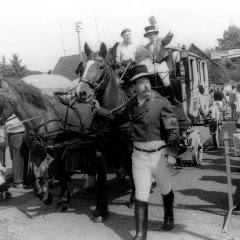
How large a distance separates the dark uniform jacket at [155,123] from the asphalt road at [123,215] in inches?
48.6

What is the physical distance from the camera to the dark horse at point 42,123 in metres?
6.28

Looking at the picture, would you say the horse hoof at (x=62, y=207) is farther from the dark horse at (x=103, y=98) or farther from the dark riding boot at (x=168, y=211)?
the dark riding boot at (x=168, y=211)

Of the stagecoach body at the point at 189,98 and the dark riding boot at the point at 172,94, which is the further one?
the stagecoach body at the point at 189,98

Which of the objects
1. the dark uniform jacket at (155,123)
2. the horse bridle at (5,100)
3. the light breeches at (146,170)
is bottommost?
the light breeches at (146,170)

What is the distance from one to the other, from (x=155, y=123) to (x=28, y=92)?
2.41m

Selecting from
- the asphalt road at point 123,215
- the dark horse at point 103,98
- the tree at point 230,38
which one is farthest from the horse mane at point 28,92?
the tree at point 230,38

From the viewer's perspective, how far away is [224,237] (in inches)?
196

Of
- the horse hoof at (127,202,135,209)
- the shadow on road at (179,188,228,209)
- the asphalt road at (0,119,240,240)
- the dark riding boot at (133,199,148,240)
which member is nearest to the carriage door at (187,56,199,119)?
the asphalt road at (0,119,240,240)

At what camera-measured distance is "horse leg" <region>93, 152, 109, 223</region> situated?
6113mm

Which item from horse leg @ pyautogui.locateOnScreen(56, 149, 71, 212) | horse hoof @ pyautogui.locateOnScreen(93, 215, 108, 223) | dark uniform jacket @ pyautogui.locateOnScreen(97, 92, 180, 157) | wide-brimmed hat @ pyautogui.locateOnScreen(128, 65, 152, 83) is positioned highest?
wide-brimmed hat @ pyautogui.locateOnScreen(128, 65, 152, 83)

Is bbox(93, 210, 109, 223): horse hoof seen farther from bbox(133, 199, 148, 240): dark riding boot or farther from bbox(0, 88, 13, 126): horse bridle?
bbox(0, 88, 13, 126): horse bridle

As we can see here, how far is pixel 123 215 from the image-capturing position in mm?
6363

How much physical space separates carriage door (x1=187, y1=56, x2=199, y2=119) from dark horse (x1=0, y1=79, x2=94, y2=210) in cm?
429

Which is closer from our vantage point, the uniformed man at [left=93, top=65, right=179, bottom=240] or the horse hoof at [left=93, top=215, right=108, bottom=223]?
the uniformed man at [left=93, top=65, right=179, bottom=240]
